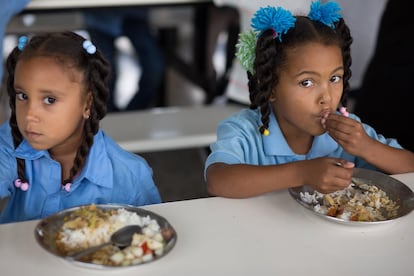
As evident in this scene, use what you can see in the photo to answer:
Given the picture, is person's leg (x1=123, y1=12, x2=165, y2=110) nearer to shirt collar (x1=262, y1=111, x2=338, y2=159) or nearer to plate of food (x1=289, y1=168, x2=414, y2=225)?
shirt collar (x1=262, y1=111, x2=338, y2=159)

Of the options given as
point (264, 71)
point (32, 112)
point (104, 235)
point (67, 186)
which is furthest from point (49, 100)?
point (264, 71)

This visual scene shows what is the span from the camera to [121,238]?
3.65 ft

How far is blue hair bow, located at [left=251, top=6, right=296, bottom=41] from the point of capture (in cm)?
144

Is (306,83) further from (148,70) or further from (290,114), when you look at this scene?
(148,70)

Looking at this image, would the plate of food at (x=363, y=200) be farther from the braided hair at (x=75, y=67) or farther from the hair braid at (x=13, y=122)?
the hair braid at (x=13, y=122)

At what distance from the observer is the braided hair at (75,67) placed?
1351 mm

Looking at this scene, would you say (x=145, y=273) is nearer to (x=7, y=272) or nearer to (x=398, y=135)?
(x=7, y=272)

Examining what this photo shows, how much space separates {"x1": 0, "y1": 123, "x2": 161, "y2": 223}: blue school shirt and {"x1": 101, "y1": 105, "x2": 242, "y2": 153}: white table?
104 centimetres

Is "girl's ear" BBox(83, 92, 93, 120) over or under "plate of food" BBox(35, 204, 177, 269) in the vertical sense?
over

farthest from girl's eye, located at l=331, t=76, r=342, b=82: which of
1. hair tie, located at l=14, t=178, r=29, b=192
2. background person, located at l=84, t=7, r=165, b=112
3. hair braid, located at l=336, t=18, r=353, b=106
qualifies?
background person, located at l=84, t=7, r=165, b=112

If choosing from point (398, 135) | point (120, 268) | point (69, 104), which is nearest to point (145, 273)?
point (120, 268)

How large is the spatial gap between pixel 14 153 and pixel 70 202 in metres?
0.16

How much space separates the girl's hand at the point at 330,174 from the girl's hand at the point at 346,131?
0.51 ft

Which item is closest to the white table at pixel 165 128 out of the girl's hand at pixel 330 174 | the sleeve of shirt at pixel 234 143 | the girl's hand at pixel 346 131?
the sleeve of shirt at pixel 234 143
